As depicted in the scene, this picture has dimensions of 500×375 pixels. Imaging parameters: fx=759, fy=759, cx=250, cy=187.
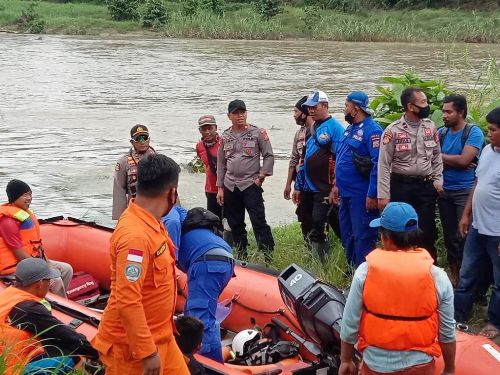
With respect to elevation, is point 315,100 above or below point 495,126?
below

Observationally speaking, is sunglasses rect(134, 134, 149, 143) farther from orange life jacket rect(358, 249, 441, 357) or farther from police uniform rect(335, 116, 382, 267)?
orange life jacket rect(358, 249, 441, 357)

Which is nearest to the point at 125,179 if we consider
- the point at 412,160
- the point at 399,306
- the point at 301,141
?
the point at 301,141

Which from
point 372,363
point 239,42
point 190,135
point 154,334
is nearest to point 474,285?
point 372,363

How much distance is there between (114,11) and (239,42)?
10296mm

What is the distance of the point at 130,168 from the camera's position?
227 inches

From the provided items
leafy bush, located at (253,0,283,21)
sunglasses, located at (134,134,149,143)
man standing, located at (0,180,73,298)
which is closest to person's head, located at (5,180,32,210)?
man standing, located at (0,180,73,298)

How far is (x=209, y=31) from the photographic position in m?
34.1

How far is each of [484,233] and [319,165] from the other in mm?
1674

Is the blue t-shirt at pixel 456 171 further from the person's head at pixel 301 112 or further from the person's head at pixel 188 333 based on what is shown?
the person's head at pixel 188 333

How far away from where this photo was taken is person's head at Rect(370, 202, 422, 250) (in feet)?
9.56

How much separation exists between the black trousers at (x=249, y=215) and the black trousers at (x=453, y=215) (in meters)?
1.54

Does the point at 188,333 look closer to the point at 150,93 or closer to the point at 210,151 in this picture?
the point at 210,151

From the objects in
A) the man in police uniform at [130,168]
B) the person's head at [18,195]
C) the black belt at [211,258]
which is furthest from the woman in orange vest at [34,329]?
the man in police uniform at [130,168]

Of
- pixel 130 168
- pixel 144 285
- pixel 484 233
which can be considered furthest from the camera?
pixel 130 168
